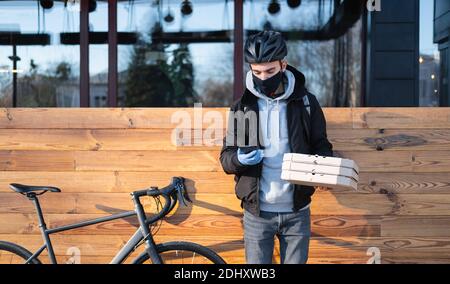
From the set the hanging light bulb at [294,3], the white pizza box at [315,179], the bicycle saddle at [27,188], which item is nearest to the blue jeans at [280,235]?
the white pizza box at [315,179]

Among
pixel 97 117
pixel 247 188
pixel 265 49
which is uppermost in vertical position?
pixel 265 49

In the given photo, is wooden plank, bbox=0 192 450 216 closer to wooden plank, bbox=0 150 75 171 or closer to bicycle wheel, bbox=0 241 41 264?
wooden plank, bbox=0 150 75 171

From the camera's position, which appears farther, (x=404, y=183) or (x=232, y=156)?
(x=404, y=183)

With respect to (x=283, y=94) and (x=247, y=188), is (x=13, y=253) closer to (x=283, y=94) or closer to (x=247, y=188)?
(x=247, y=188)

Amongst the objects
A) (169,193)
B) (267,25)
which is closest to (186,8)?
(267,25)

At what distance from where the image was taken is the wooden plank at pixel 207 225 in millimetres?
2814

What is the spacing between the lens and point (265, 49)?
218cm

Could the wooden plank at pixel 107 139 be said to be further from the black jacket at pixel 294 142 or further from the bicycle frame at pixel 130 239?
the black jacket at pixel 294 142

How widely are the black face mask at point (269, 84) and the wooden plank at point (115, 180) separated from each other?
0.76m

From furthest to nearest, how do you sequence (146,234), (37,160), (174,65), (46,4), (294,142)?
(174,65) < (46,4) < (37,160) < (146,234) < (294,142)

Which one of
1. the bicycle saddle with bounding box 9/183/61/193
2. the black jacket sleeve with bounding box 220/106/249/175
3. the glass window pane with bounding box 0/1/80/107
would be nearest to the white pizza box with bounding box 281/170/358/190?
the black jacket sleeve with bounding box 220/106/249/175

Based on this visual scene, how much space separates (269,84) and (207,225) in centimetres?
104

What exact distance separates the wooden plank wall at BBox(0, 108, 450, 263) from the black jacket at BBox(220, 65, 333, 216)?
56 centimetres

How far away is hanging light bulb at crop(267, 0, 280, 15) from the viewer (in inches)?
259
